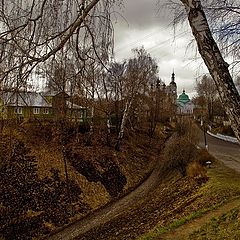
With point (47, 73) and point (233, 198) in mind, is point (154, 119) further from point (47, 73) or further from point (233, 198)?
point (47, 73)

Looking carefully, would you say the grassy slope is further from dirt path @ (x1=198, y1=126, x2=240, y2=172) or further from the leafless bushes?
dirt path @ (x1=198, y1=126, x2=240, y2=172)

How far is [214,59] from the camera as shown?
3.63m

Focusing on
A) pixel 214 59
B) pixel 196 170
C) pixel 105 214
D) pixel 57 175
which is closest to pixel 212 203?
pixel 105 214

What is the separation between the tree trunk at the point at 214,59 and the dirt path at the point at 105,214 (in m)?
12.1

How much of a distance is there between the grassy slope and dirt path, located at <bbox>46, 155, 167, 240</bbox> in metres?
3.49

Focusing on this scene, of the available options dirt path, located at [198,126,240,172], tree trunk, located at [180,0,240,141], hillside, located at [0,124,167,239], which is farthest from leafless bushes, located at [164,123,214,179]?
tree trunk, located at [180,0,240,141]

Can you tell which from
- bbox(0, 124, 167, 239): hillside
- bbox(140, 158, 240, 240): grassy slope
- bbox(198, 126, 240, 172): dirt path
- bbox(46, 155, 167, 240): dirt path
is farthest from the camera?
bbox(198, 126, 240, 172): dirt path

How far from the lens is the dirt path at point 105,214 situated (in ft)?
49.4

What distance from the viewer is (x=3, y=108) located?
12.8ft

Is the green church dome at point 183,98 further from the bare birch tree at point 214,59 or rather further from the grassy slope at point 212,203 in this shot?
the bare birch tree at point 214,59

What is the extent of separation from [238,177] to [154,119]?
17.3 meters

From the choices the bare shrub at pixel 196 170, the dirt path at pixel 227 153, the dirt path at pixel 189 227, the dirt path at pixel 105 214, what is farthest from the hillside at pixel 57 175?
the dirt path at pixel 189 227

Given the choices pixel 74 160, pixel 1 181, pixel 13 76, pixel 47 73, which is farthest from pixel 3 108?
pixel 74 160

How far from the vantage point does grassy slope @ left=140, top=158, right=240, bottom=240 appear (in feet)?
26.3
